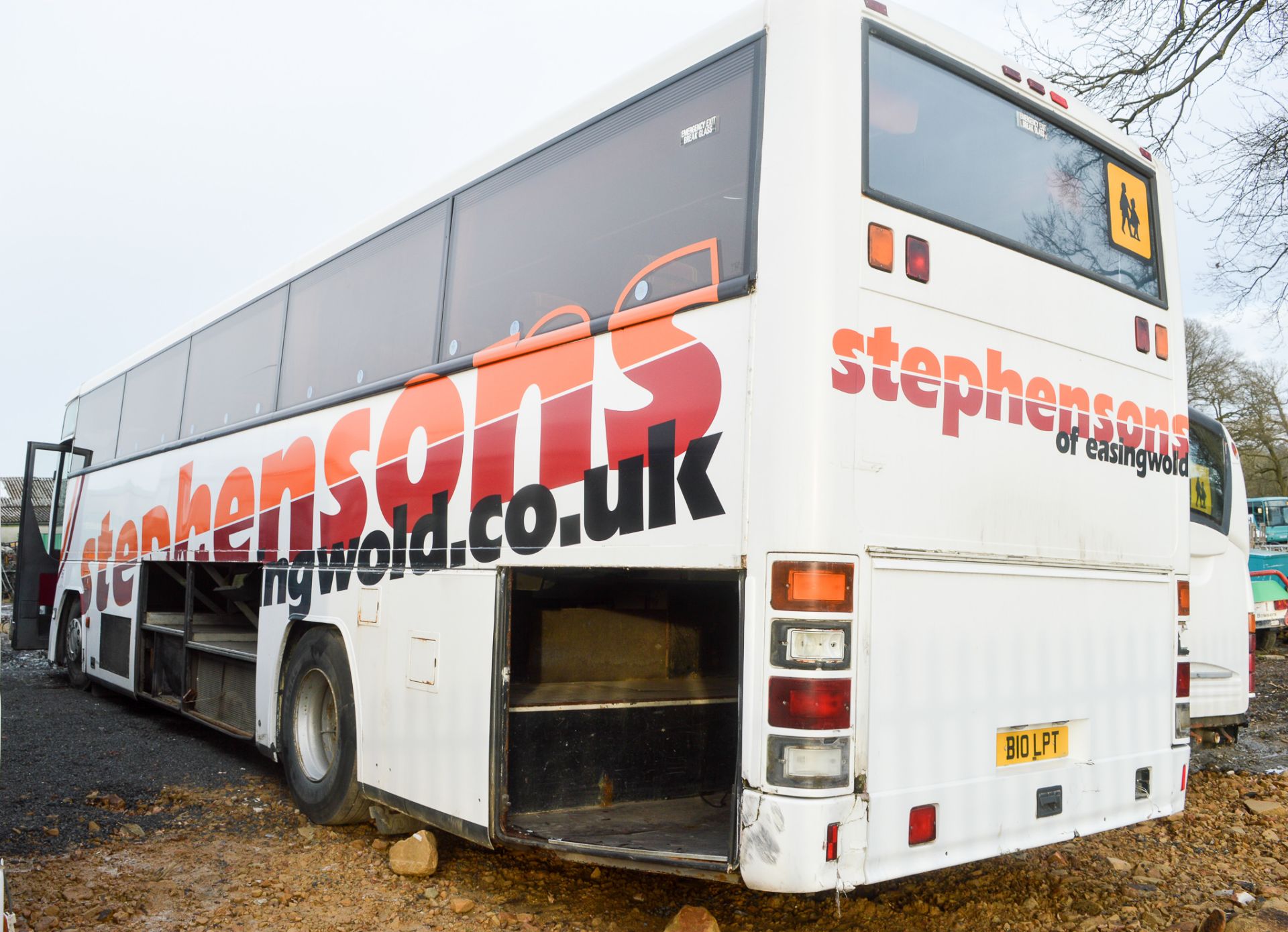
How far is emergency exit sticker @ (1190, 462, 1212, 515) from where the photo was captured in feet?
26.6

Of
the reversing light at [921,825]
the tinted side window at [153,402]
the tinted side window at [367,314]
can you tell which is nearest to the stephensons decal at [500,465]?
the tinted side window at [367,314]

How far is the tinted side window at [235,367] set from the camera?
711 cm

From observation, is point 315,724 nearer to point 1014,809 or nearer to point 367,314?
point 367,314

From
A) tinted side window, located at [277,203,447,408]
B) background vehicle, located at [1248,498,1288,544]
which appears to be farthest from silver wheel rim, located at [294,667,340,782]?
background vehicle, located at [1248,498,1288,544]

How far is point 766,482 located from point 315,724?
3.68 m

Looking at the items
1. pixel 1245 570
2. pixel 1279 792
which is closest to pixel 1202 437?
pixel 1245 570

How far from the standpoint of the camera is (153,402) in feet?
30.3

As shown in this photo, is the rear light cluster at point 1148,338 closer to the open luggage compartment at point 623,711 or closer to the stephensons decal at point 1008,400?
the stephensons decal at point 1008,400

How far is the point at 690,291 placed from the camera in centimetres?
386

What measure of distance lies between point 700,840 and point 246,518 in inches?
160

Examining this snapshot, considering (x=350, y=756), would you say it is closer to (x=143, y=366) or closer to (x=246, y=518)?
(x=246, y=518)

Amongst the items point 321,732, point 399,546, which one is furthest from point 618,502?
point 321,732

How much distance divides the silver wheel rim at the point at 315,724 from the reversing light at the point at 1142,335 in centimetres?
441

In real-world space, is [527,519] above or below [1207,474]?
below
